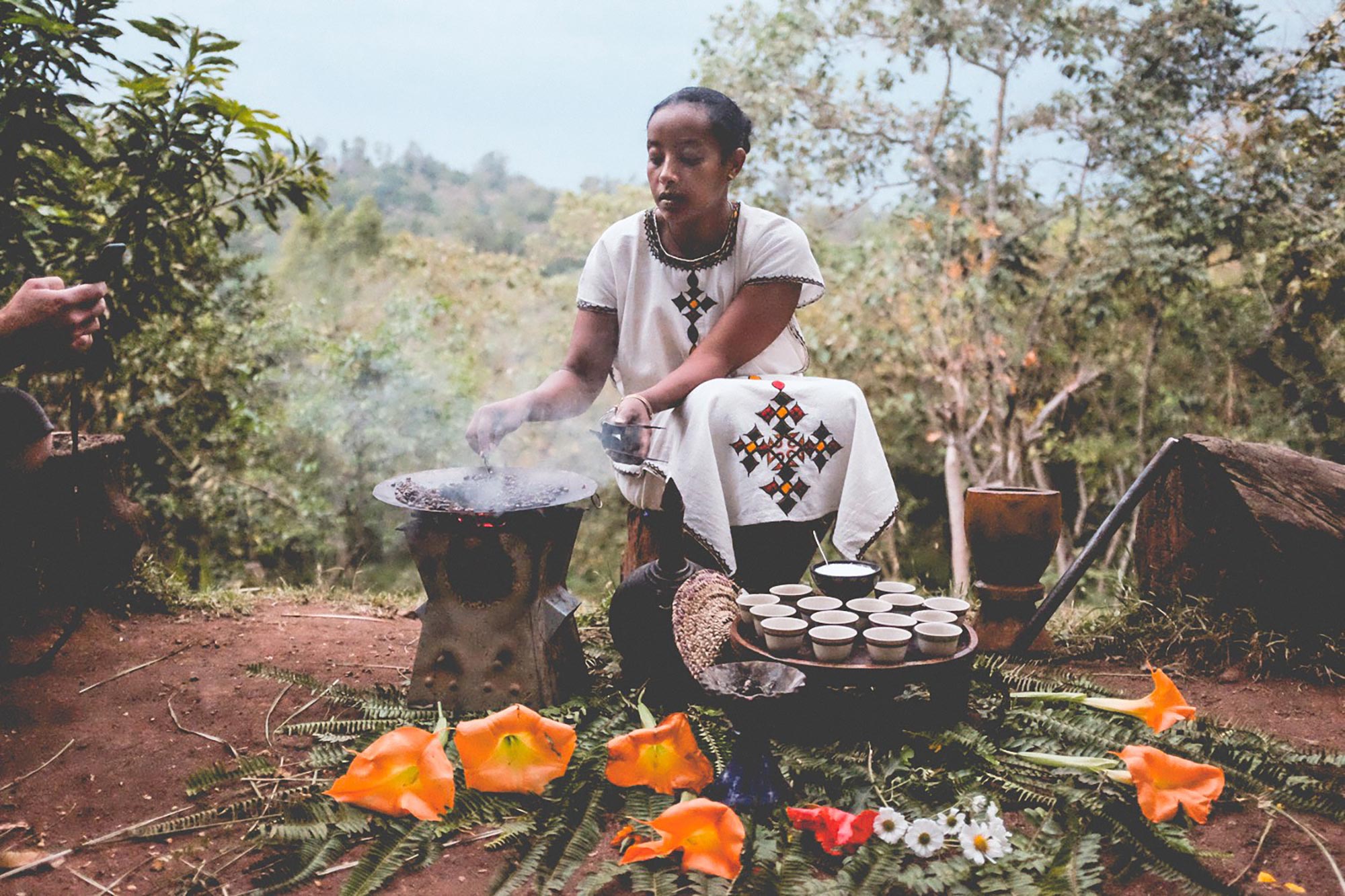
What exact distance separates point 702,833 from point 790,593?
907 mm

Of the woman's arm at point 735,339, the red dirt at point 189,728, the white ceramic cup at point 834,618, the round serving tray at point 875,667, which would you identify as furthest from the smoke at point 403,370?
the round serving tray at point 875,667

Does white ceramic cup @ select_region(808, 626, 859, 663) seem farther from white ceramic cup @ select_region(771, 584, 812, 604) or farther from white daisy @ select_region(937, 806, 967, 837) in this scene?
white daisy @ select_region(937, 806, 967, 837)

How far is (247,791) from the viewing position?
236 centimetres

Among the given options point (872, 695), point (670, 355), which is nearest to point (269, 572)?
point (670, 355)

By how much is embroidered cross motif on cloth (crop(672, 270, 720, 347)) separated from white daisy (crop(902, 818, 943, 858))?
5.41 ft

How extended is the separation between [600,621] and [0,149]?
255 centimetres

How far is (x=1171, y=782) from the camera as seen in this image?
83.4 inches

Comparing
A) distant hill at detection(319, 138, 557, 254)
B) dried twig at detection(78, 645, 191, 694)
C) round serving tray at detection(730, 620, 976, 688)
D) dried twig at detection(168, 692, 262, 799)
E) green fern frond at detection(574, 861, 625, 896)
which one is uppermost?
distant hill at detection(319, 138, 557, 254)

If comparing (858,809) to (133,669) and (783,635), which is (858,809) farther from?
(133,669)

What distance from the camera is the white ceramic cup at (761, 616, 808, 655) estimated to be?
7.93 ft

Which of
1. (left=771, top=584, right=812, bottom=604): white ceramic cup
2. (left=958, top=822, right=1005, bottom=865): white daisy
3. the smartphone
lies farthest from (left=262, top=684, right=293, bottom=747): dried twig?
(left=958, top=822, right=1005, bottom=865): white daisy

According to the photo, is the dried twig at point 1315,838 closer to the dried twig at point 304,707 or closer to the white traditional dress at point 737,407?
the white traditional dress at point 737,407

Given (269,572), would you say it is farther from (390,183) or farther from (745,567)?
(390,183)

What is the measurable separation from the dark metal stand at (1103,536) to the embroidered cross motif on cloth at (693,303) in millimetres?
1416
